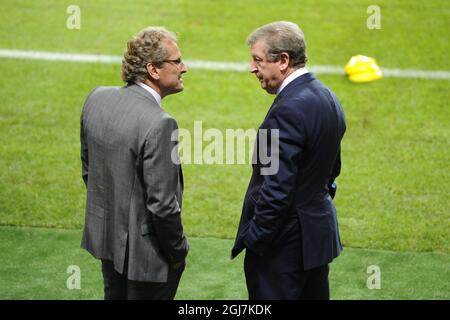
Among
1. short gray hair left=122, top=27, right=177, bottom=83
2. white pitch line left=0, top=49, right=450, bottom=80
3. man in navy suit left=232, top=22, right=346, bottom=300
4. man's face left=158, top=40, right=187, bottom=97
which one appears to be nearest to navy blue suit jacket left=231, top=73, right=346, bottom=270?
man in navy suit left=232, top=22, right=346, bottom=300

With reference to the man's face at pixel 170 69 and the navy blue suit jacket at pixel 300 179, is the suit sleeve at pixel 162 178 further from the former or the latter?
the navy blue suit jacket at pixel 300 179

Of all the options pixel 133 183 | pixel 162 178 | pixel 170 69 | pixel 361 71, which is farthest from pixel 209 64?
pixel 162 178

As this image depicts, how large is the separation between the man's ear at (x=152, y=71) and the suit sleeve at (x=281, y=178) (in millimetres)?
661

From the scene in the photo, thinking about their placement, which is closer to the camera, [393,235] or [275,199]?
[275,199]

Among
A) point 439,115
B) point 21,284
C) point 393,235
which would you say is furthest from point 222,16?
point 21,284

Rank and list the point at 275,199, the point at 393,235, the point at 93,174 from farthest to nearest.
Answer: the point at 393,235 → the point at 93,174 → the point at 275,199

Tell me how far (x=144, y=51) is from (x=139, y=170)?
636 mm

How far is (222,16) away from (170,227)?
377 inches

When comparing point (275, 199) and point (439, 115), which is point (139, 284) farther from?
point (439, 115)

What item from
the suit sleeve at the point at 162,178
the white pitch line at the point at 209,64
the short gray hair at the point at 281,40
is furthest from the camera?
the white pitch line at the point at 209,64

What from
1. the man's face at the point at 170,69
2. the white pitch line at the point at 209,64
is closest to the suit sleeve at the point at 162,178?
the man's face at the point at 170,69

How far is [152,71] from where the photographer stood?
4.60 metres

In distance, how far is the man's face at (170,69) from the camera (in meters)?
4.58

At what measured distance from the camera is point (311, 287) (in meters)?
4.84
